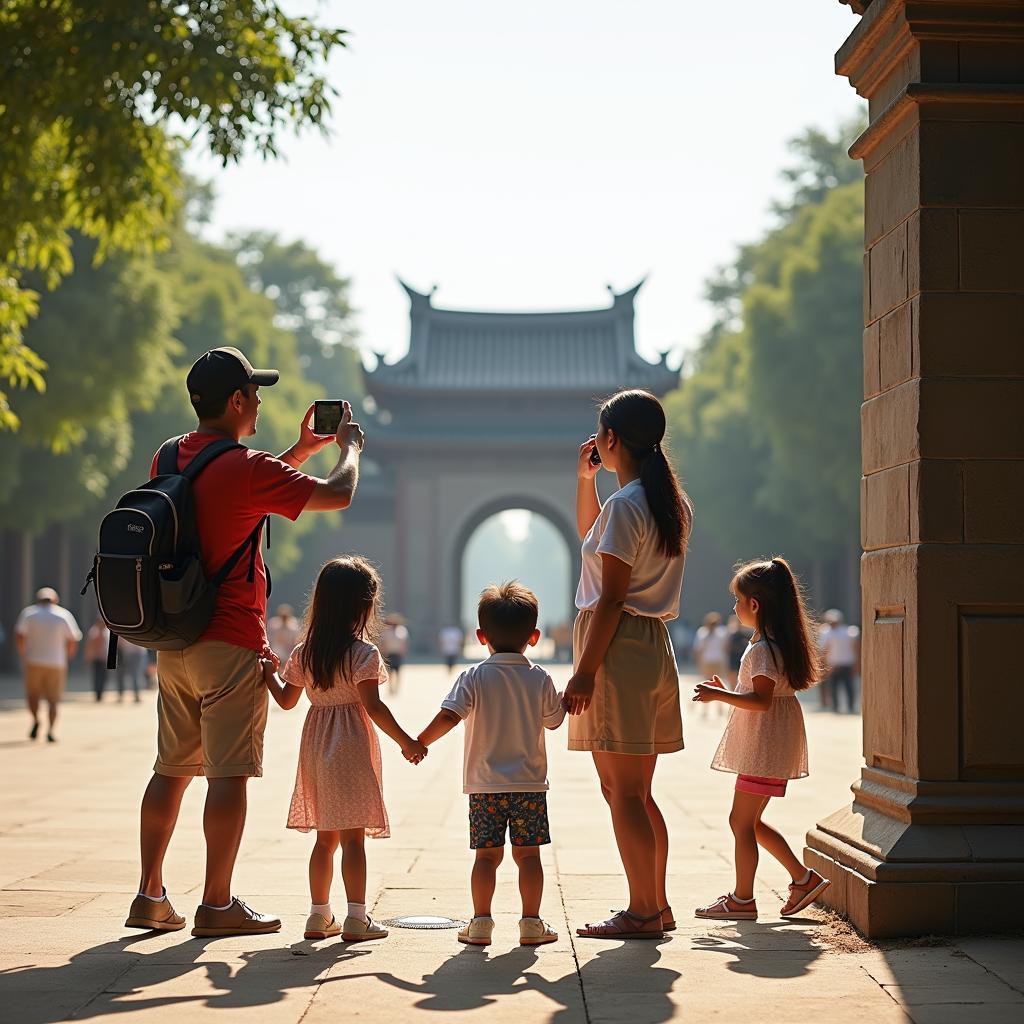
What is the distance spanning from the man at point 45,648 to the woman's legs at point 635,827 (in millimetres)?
9987

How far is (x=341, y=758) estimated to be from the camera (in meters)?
4.95

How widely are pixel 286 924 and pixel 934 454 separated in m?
2.57

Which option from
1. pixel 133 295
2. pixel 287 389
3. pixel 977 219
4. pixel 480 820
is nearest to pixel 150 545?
pixel 480 820

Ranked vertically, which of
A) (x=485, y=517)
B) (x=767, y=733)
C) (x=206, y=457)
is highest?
(x=485, y=517)

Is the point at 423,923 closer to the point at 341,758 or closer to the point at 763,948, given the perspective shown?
the point at 341,758

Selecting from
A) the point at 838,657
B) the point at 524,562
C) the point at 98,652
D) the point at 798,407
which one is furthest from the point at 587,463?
the point at 524,562

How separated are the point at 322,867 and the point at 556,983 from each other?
1.01 metres

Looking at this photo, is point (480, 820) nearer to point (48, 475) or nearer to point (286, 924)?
point (286, 924)

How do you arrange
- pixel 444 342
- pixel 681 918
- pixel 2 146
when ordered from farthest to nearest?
1. pixel 444 342
2. pixel 2 146
3. pixel 681 918

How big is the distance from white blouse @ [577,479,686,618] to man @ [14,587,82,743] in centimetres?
996

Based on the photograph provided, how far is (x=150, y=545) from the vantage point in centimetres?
467

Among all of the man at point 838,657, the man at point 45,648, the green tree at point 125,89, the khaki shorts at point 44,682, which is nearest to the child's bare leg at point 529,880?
the green tree at point 125,89

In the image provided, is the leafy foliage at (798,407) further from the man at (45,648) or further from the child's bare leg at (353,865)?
the child's bare leg at (353,865)

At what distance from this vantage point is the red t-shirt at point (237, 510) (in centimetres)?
489
